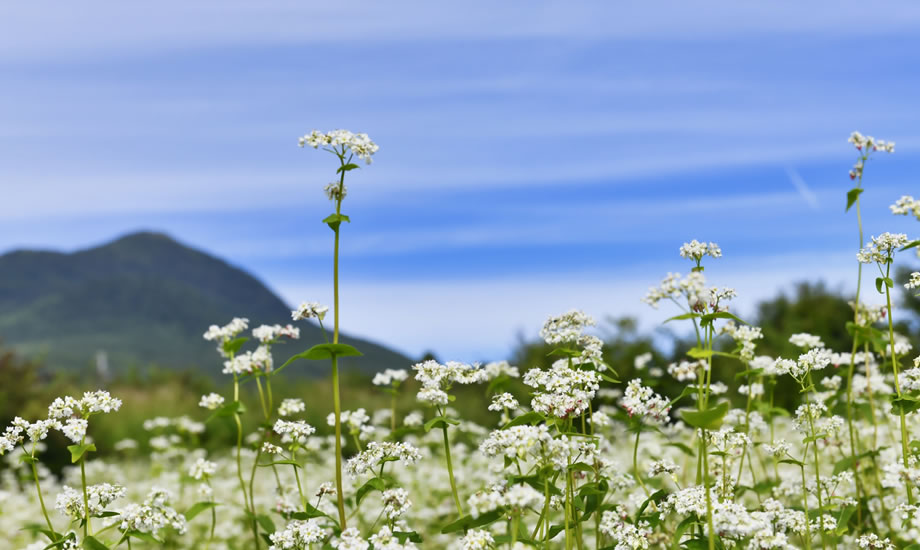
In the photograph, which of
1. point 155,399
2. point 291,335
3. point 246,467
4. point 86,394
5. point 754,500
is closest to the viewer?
point 86,394

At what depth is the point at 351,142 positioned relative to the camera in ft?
13.3

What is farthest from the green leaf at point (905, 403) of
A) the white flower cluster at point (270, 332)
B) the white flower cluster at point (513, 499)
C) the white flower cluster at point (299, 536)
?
the white flower cluster at point (270, 332)

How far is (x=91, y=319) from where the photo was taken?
134375mm

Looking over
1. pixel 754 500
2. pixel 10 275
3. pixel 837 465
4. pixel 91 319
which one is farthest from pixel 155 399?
pixel 10 275

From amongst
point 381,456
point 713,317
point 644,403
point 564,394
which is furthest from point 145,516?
point 713,317

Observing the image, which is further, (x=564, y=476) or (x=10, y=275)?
(x=10, y=275)

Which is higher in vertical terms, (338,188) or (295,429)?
(338,188)

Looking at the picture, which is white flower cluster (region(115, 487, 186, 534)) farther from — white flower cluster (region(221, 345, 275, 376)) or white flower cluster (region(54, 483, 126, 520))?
white flower cluster (region(221, 345, 275, 376))

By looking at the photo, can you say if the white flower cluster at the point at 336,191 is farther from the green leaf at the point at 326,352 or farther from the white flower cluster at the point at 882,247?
the white flower cluster at the point at 882,247

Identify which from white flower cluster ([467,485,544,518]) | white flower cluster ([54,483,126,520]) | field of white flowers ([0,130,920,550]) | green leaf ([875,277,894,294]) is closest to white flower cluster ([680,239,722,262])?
field of white flowers ([0,130,920,550])

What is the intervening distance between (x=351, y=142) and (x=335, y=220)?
470 mm

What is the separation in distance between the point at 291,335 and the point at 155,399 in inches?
710

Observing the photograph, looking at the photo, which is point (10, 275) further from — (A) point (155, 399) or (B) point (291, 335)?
(B) point (291, 335)

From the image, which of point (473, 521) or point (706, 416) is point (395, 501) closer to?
point (473, 521)
